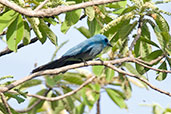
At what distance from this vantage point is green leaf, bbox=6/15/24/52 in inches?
155

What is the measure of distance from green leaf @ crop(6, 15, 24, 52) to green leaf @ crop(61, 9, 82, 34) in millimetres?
488

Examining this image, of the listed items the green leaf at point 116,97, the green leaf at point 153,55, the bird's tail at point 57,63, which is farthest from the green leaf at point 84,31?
the green leaf at point 153,55

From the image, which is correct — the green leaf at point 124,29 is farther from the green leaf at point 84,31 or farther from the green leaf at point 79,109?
the green leaf at point 79,109

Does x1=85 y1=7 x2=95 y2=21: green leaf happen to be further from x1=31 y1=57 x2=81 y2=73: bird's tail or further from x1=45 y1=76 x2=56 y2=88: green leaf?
x1=45 y1=76 x2=56 y2=88: green leaf

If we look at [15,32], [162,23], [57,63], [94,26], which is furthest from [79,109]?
[15,32]

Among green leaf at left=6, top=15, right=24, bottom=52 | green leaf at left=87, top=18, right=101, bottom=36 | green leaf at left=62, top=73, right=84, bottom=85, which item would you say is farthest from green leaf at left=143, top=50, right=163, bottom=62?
green leaf at left=62, top=73, right=84, bottom=85

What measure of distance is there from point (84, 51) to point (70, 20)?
1305mm

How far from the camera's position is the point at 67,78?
726 centimetres

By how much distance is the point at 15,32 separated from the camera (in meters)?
3.96

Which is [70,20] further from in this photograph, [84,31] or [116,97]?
[116,97]

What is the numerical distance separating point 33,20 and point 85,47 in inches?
74.0

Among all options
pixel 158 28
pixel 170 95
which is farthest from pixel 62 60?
pixel 170 95

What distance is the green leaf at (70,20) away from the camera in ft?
13.9

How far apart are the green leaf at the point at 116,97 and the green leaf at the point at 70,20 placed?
3.51 meters
